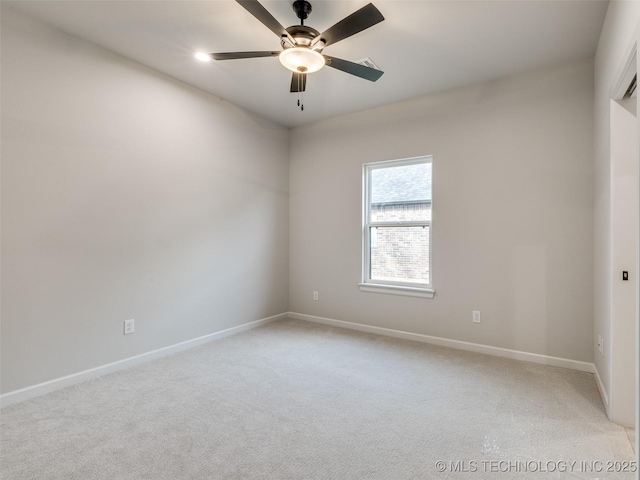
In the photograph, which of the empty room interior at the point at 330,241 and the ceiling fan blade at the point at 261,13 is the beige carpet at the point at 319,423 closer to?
the empty room interior at the point at 330,241

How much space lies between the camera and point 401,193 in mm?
4047

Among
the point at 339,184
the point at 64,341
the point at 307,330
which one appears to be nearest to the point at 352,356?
the point at 307,330

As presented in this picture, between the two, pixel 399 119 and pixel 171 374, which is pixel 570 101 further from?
pixel 171 374

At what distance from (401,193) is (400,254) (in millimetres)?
738

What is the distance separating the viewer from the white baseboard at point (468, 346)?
3010 millimetres

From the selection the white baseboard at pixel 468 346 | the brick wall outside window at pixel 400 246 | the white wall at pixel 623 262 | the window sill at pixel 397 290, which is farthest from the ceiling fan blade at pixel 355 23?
the white baseboard at pixel 468 346

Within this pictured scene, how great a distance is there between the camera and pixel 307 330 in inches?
166

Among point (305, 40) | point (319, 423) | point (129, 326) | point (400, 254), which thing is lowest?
point (319, 423)

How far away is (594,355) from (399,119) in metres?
3.01

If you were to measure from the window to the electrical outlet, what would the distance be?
8.32 feet

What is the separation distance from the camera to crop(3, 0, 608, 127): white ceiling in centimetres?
233

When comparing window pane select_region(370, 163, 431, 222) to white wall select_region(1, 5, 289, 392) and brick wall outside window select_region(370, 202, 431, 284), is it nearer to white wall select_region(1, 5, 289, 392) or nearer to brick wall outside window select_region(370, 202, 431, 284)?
brick wall outside window select_region(370, 202, 431, 284)

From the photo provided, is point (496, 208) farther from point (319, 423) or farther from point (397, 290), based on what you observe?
point (319, 423)

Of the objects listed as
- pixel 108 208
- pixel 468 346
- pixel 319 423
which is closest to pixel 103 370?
pixel 108 208
